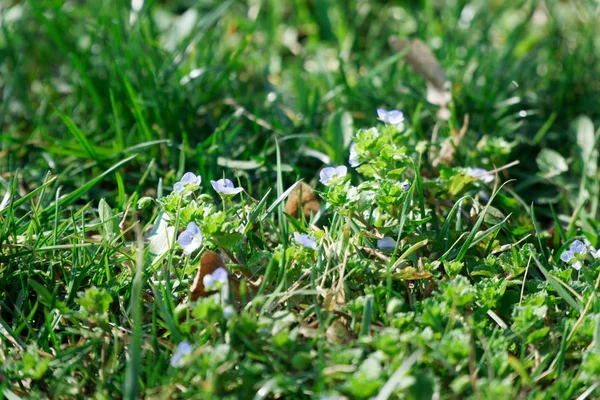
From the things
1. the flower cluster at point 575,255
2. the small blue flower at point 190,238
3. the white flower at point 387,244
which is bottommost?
the flower cluster at point 575,255

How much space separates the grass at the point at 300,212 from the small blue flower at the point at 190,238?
0.03 meters

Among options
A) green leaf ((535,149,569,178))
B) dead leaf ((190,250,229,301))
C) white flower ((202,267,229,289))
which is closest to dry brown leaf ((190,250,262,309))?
dead leaf ((190,250,229,301))

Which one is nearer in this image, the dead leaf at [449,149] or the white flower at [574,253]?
the white flower at [574,253]

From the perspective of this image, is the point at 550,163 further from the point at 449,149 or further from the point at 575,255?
the point at 575,255

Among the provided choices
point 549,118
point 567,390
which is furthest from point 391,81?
point 567,390

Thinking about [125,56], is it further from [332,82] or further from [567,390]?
[567,390]

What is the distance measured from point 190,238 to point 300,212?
56 cm

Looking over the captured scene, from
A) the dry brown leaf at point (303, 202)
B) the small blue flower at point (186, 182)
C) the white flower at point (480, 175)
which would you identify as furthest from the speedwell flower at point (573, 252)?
the small blue flower at point (186, 182)

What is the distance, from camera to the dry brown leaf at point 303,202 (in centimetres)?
239

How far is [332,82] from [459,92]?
0.57m

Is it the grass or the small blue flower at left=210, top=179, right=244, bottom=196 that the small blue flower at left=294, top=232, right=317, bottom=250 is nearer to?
the grass

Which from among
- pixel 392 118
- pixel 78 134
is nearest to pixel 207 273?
pixel 392 118

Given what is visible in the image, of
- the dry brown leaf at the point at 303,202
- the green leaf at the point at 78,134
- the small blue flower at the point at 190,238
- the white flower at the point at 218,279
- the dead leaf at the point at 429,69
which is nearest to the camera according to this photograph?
the white flower at the point at 218,279

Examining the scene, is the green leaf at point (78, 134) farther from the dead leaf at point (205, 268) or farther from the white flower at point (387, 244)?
the white flower at point (387, 244)
